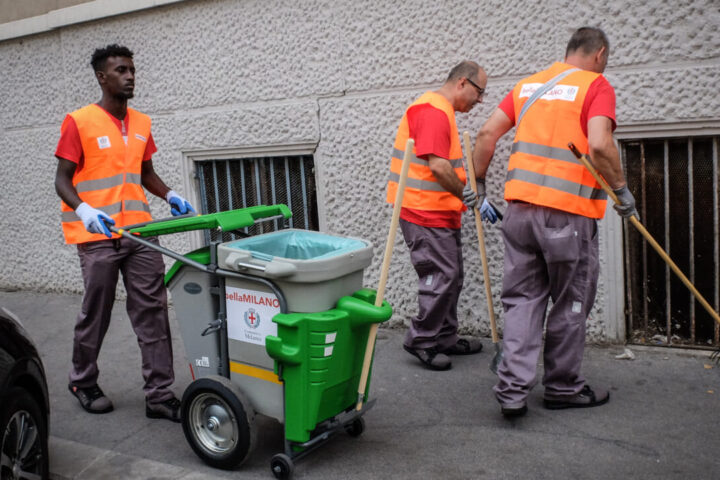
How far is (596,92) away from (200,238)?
3.61 m

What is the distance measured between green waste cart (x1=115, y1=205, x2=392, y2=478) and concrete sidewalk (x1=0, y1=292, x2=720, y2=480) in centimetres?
20

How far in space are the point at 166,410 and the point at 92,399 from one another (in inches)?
18.5

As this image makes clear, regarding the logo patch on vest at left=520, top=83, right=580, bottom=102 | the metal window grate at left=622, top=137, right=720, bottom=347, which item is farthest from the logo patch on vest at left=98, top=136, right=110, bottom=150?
the metal window grate at left=622, top=137, right=720, bottom=347

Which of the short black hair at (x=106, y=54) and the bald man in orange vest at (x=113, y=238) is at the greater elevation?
the short black hair at (x=106, y=54)

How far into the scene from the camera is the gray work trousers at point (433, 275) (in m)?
4.21

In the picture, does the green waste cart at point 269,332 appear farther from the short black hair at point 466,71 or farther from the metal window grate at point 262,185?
the metal window grate at point 262,185

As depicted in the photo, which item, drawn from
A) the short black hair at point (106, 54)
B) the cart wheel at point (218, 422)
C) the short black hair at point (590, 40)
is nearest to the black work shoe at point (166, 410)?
the cart wheel at point (218, 422)

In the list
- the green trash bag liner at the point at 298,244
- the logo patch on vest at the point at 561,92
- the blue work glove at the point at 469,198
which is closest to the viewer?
the green trash bag liner at the point at 298,244

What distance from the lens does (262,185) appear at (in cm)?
569

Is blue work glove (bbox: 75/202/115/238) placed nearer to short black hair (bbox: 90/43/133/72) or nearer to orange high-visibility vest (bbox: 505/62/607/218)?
short black hair (bbox: 90/43/133/72)

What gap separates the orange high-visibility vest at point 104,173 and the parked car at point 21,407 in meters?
0.81

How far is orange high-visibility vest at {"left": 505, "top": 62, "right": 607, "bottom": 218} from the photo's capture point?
338 cm

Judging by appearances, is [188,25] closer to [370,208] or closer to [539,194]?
[370,208]

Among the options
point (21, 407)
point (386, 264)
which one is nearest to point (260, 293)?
point (386, 264)
